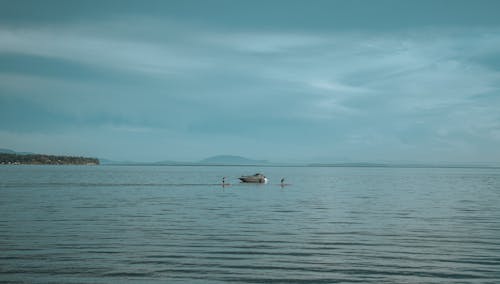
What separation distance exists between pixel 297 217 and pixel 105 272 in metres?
28.0

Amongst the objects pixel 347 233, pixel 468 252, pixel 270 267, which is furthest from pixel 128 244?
pixel 468 252

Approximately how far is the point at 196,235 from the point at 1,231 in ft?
45.1

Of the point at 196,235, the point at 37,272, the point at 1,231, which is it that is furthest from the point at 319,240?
the point at 1,231

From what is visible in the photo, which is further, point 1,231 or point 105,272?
point 1,231

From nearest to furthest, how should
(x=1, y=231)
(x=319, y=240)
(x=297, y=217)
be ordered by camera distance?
1. (x=319, y=240)
2. (x=1, y=231)
3. (x=297, y=217)

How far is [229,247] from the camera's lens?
104 feet

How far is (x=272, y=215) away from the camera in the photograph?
52.4m

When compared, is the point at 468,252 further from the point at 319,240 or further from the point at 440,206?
the point at 440,206

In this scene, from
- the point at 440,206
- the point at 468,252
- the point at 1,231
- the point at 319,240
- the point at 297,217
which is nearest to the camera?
the point at 468,252

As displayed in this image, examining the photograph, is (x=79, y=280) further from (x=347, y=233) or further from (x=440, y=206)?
(x=440, y=206)

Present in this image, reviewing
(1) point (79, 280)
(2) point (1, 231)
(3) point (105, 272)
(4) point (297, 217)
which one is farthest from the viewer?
(4) point (297, 217)

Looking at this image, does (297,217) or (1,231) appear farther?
(297,217)

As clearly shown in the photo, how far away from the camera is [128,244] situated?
32469mm

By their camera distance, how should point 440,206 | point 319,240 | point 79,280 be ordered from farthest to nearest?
point 440,206 < point 319,240 < point 79,280
